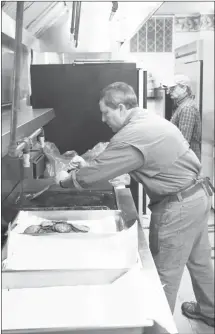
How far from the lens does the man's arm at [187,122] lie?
128 cm

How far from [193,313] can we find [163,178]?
450 millimetres

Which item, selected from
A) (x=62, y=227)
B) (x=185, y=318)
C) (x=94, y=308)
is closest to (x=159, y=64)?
(x=62, y=227)

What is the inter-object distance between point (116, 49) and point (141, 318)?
4.28 ft

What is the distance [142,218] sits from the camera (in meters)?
1.50

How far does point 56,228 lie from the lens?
1163 mm

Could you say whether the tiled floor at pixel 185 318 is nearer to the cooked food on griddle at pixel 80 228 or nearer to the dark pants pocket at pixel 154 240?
the dark pants pocket at pixel 154 240

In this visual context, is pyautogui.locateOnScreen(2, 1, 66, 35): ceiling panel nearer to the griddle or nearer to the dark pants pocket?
the griddle

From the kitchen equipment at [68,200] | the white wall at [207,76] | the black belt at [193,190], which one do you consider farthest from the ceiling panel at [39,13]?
the black belt at [193,190]

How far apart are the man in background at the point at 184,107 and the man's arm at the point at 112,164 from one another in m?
0.16

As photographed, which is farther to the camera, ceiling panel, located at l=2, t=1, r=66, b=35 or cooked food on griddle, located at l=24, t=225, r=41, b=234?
ceiling panel, located at l=2, t=1, r=66, b=35

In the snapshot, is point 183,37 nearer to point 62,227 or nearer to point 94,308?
point 62,227

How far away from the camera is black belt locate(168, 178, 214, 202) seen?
4.65ft

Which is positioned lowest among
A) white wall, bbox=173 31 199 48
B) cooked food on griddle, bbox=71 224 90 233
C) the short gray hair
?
cooked food on griddle, bbox=71 224 90 233

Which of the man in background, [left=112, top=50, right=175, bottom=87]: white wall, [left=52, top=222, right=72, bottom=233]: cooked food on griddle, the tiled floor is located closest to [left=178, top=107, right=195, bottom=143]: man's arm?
the man in background
